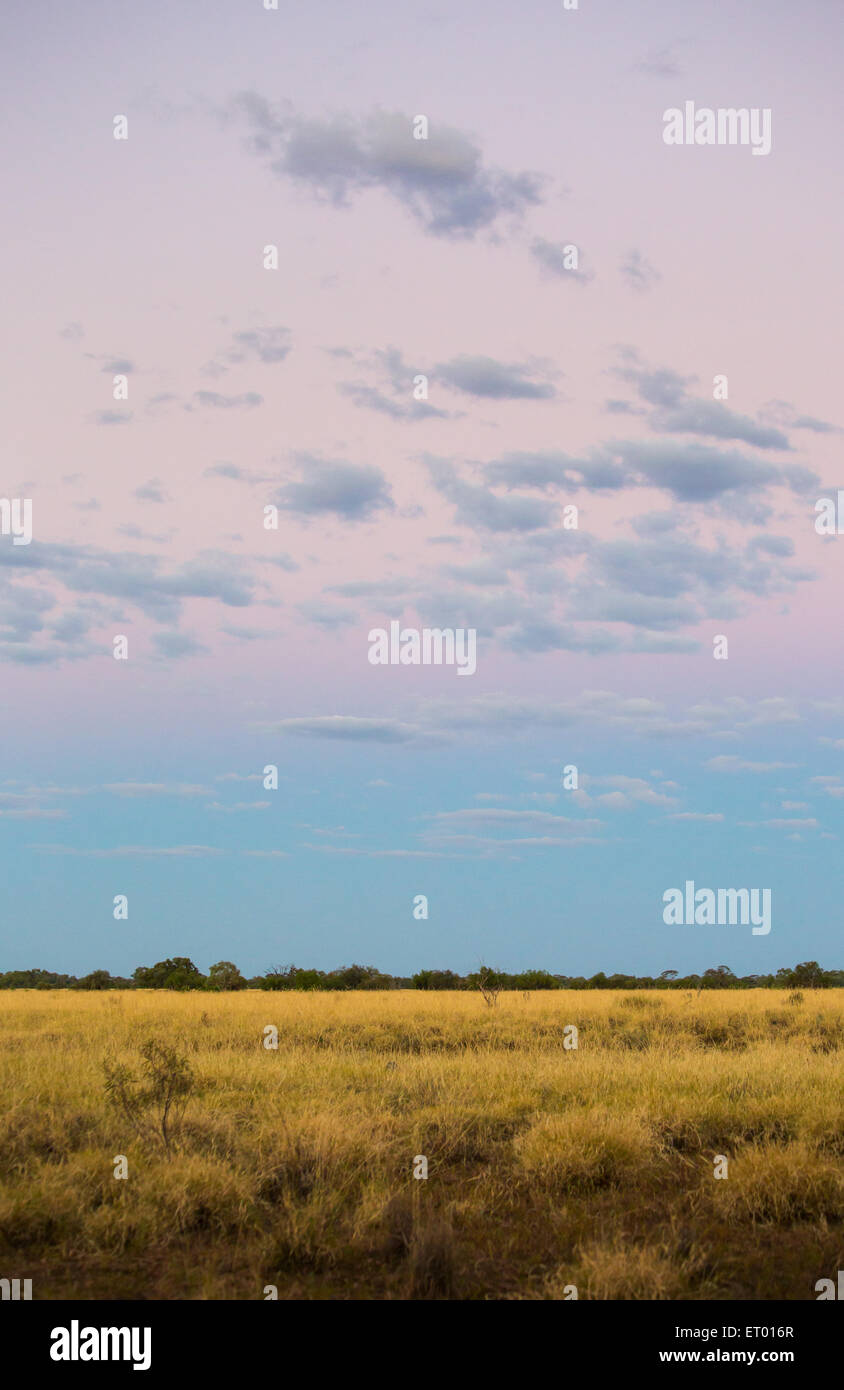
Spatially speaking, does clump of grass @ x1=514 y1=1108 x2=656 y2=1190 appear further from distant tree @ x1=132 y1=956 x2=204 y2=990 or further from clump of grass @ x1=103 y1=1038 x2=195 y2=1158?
distant tree @ x1=132 y1=956 x2=204 y2=990

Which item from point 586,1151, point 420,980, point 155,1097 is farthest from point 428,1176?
point 420,980

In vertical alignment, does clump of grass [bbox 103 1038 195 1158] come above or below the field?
above

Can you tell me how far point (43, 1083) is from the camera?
1295 cm

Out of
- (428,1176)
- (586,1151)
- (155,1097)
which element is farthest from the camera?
(155,1097)

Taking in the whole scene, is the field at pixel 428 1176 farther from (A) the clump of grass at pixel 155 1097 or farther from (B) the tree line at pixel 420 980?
(B) the tree line at pixel 420 980

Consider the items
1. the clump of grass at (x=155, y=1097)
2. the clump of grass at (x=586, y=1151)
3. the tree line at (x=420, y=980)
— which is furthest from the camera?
the tree line at (x=420, y=980)

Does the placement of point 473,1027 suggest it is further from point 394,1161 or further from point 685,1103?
point 394,1161

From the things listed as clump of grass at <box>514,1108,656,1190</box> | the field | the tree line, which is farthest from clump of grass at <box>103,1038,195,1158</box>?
the tree line

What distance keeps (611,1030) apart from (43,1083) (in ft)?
40.9

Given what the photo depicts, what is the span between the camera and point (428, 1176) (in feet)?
31.3

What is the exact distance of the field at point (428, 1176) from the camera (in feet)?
23.9

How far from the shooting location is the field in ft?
23.9

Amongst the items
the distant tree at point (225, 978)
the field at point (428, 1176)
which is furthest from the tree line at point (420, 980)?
the field at point (428, 1176)

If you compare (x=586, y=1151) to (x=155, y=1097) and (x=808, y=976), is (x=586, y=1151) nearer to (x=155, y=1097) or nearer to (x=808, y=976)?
(x=155, y=1097)
